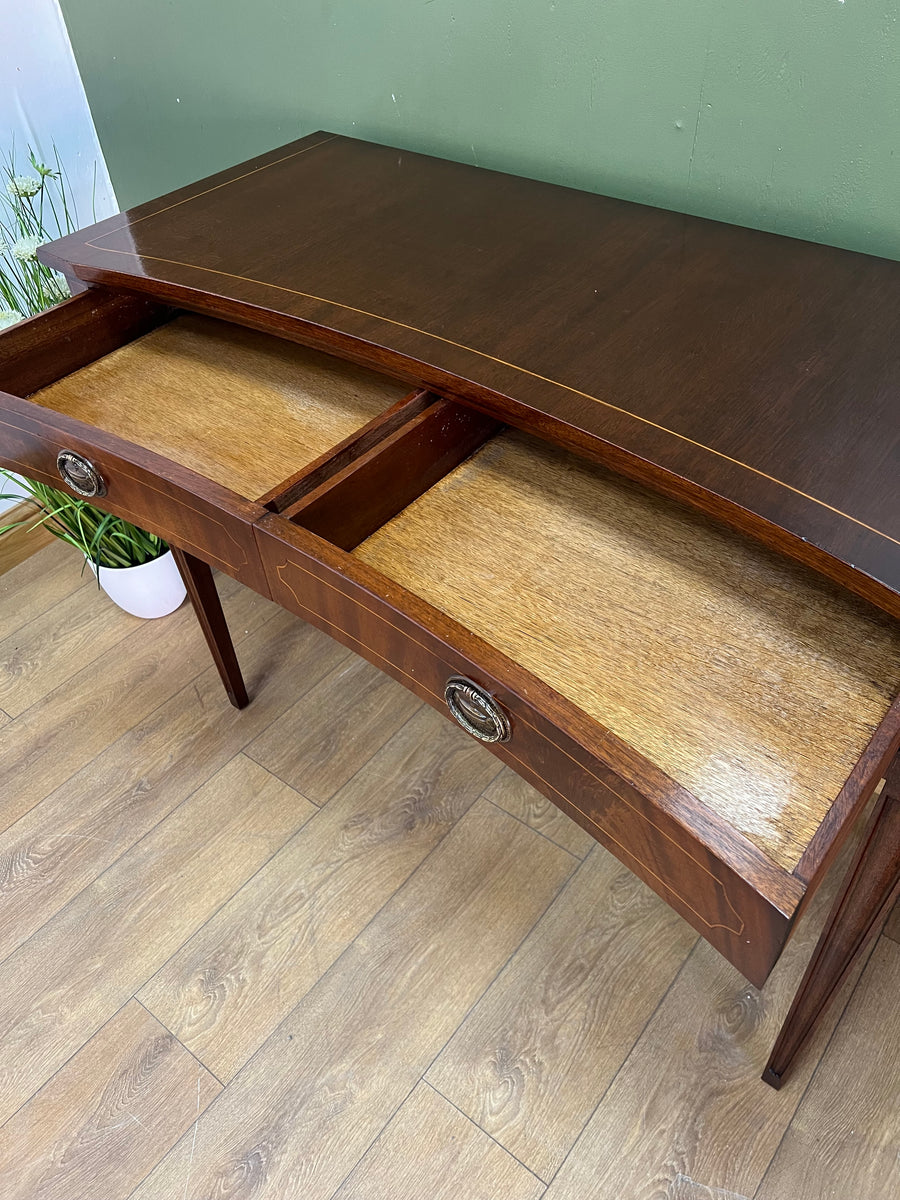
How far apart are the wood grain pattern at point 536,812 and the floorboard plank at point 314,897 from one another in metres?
0.03

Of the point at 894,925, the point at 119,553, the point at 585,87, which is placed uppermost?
the point at 585,87

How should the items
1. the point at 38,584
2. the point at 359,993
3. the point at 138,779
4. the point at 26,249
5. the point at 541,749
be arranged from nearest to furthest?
the point at 541,749 → the point at 359,993 → the point at 26,249 → the point at 138,779 → the point at 38,584

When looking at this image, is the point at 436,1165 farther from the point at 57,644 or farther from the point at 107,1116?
the point at 57,644

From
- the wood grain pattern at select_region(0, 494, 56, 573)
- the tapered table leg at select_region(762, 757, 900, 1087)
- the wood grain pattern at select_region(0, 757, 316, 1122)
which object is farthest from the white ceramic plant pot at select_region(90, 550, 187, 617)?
the tapered table leg at select_region(762, 757, 900, 1087)

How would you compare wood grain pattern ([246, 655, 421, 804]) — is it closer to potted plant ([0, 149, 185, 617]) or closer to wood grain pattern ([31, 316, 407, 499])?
potted plant ([0, 149, 185, 617])

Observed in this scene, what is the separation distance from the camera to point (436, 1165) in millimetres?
970

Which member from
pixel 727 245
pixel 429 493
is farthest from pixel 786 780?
pixel 727 245

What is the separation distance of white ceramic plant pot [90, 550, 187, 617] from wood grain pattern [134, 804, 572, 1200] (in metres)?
0.67

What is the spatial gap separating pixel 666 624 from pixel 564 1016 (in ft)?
1.80

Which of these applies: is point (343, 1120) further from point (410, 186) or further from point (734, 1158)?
point (410, 186)

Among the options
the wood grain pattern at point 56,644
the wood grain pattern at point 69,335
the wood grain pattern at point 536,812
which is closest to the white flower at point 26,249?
the wood grain pattern at point 69,335

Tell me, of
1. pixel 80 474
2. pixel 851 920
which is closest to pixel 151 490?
pixel 80 474

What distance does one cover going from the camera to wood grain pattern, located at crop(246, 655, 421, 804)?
52.8 inches

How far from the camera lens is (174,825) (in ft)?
4.25
